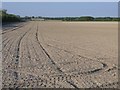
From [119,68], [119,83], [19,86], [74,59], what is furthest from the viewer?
[74,59]

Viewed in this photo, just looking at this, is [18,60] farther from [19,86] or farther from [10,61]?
[19,86]

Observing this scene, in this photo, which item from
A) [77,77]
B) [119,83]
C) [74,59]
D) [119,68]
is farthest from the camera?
[74,59]

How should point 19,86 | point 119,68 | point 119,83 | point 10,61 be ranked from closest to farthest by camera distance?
point 19,86 < point 119,83 < point 119,68 < point 10,61

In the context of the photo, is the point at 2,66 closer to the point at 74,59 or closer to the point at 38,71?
the point at 38,71

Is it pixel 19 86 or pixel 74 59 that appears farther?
pixel 74 59

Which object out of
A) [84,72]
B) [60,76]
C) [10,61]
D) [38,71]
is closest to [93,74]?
[84,72]

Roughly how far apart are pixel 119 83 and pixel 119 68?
221 centimetres

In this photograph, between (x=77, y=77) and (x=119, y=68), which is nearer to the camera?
(x=77, y=77)

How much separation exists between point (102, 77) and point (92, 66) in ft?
5.95

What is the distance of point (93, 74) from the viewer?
8695 millimetres

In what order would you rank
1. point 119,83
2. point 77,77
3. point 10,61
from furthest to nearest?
point 10,61, point 77,77, point 119,83

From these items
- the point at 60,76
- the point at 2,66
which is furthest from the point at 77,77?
the point at 2,66

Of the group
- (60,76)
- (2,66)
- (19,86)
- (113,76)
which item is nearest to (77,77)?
(60,76)

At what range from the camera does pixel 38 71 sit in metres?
9.06
